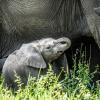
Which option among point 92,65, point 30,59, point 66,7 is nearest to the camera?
point 30,59

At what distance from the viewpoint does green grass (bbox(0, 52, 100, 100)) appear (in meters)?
3.83

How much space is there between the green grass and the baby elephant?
0.07 meters

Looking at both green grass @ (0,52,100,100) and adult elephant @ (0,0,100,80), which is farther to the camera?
adult elephant @ (0,0,100,80)

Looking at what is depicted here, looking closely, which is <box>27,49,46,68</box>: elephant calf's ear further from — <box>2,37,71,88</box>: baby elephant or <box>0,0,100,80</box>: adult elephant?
<box>0,0,100,80</box>: adult elephant

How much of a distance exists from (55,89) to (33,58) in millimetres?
283

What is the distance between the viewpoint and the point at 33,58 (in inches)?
156

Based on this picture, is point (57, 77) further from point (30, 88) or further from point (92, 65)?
point (92, 65)

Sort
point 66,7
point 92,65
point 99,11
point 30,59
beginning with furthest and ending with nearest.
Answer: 1. point 92,65
2. point 66,7
3. point 30,59
4. point 99,11

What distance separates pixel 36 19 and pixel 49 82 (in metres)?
0.61

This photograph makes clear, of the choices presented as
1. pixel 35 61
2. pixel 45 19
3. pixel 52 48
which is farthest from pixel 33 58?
pixel 45 19

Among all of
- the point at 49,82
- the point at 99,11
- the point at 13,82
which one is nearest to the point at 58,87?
the point at 49,82

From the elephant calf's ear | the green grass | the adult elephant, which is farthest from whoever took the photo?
the adult elephant

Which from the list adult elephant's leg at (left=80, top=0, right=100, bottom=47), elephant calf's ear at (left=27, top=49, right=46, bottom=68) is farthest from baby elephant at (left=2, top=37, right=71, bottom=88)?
adult elephant's leg at (left=80, top=0, right=100, bottom=47)

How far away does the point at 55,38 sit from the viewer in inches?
172
